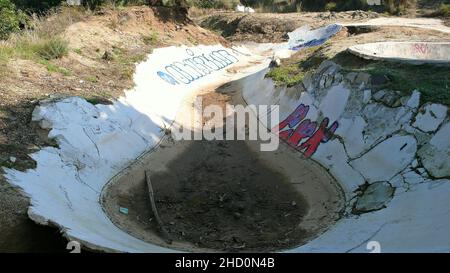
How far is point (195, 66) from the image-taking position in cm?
3177

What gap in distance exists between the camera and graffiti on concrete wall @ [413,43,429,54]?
23.1 meters

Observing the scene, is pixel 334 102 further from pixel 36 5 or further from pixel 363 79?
pixel 36 5

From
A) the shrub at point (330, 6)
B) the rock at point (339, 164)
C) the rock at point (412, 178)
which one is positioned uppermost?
the shrub at point (330, 6)

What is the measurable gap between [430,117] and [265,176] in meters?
5.75

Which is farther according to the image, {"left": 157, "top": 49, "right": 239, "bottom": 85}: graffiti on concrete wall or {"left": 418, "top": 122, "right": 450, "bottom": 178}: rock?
{"left": 157, "top": 49, "right": 239, "bottom": 85}: graffiti on concrete wall

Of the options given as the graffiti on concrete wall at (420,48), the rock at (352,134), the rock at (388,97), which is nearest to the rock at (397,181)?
the rock at (352,134)

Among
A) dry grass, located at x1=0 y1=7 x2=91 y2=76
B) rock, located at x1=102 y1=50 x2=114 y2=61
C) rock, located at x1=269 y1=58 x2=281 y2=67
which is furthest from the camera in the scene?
rock, located at x1=269 y1=58 x2=281 y2=67

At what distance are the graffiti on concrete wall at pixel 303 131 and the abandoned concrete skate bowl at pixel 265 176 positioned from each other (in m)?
Result: 0.06

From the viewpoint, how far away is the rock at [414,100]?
1701 cm

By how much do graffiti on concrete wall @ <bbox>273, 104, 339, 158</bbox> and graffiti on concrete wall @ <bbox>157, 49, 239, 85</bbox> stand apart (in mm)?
7946

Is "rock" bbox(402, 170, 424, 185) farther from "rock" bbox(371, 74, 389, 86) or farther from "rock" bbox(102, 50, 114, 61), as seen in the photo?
"rock" bbox(102, 50, 114, 61)

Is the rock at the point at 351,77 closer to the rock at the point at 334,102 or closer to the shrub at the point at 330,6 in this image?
the rock at the point at 334,102

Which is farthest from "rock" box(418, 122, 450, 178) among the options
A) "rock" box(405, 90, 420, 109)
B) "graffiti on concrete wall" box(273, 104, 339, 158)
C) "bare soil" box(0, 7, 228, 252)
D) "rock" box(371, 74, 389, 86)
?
"bare soil" box(0, 7, 228, 252)

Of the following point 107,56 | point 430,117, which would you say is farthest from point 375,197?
point 107,56
